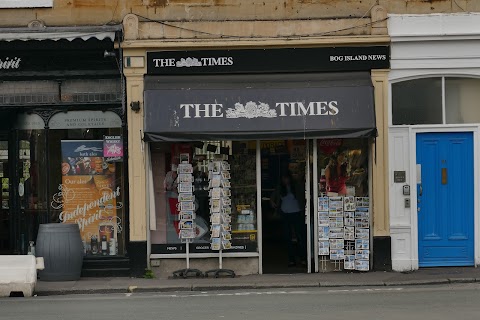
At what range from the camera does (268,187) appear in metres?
17.0

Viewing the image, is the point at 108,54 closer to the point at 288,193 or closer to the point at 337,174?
the point at 288,193

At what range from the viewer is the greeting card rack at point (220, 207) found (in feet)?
52.7

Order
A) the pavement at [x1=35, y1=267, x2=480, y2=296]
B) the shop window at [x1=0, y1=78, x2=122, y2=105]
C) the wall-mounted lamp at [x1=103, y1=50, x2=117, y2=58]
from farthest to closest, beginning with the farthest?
the shop window at [x1=0, y1=78, x2=122, y2=105]
the wall-mounted lamp at [x1=103, y1=50, x2=117, y2=58]
the pavement at [x1=35, y1=267, x2=480, y2=296]

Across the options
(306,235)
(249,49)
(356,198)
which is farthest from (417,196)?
(249,49)

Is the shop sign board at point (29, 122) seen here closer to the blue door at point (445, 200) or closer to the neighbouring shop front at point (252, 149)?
the neighbouring shop front at point (252, 149)

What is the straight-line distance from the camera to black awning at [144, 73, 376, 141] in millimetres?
15484

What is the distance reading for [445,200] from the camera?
53.1 feet

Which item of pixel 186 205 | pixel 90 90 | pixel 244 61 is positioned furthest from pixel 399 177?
pixel 90 90

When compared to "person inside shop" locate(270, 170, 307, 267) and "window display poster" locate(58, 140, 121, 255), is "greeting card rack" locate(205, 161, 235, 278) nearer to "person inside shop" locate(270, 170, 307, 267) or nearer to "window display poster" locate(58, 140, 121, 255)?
"person inside shop" locate(270, 170, 307, 267)

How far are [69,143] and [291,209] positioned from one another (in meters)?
4.15

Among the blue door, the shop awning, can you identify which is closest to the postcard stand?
the shop awning

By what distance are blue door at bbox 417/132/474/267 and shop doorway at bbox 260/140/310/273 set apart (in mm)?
2043

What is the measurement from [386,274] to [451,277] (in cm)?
119

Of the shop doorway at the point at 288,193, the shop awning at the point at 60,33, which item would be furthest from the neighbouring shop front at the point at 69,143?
the shop doorway at the point at 288,193
